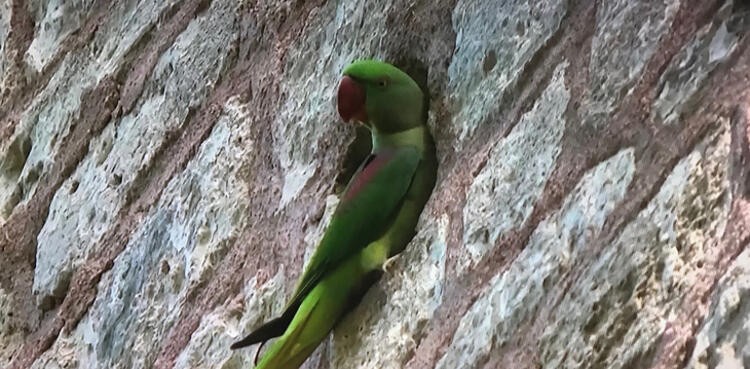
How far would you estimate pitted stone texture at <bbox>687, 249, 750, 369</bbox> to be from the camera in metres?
0.76

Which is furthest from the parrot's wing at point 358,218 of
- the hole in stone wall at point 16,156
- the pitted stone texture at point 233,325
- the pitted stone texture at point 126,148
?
the hole in stone wall at point 16,156

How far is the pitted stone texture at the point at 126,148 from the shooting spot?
1.63 metres

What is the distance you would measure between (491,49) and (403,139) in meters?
0.14

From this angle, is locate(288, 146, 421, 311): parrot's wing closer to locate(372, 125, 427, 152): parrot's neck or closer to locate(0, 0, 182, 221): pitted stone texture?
locate(372, 125, 427, 152): parrot's neck

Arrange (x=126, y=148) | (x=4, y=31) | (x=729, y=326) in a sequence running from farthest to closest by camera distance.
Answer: (x=4, y=31), (x=126, y=148), (x=729, y=326)

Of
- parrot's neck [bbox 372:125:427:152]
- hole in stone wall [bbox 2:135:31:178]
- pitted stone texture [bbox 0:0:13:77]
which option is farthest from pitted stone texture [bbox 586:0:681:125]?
pitted stone texture [bbox 0:0:13:77]

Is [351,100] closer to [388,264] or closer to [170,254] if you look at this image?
[388,264]

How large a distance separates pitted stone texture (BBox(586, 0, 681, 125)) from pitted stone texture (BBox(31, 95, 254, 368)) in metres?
0.57

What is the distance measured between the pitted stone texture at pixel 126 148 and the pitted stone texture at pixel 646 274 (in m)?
0.86

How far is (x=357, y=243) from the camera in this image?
1124 mm

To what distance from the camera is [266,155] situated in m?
1.44

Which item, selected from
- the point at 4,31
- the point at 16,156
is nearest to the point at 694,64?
the point at 16,156

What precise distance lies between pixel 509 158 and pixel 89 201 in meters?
0.87

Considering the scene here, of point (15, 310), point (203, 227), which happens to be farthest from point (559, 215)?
point (15, 310)
